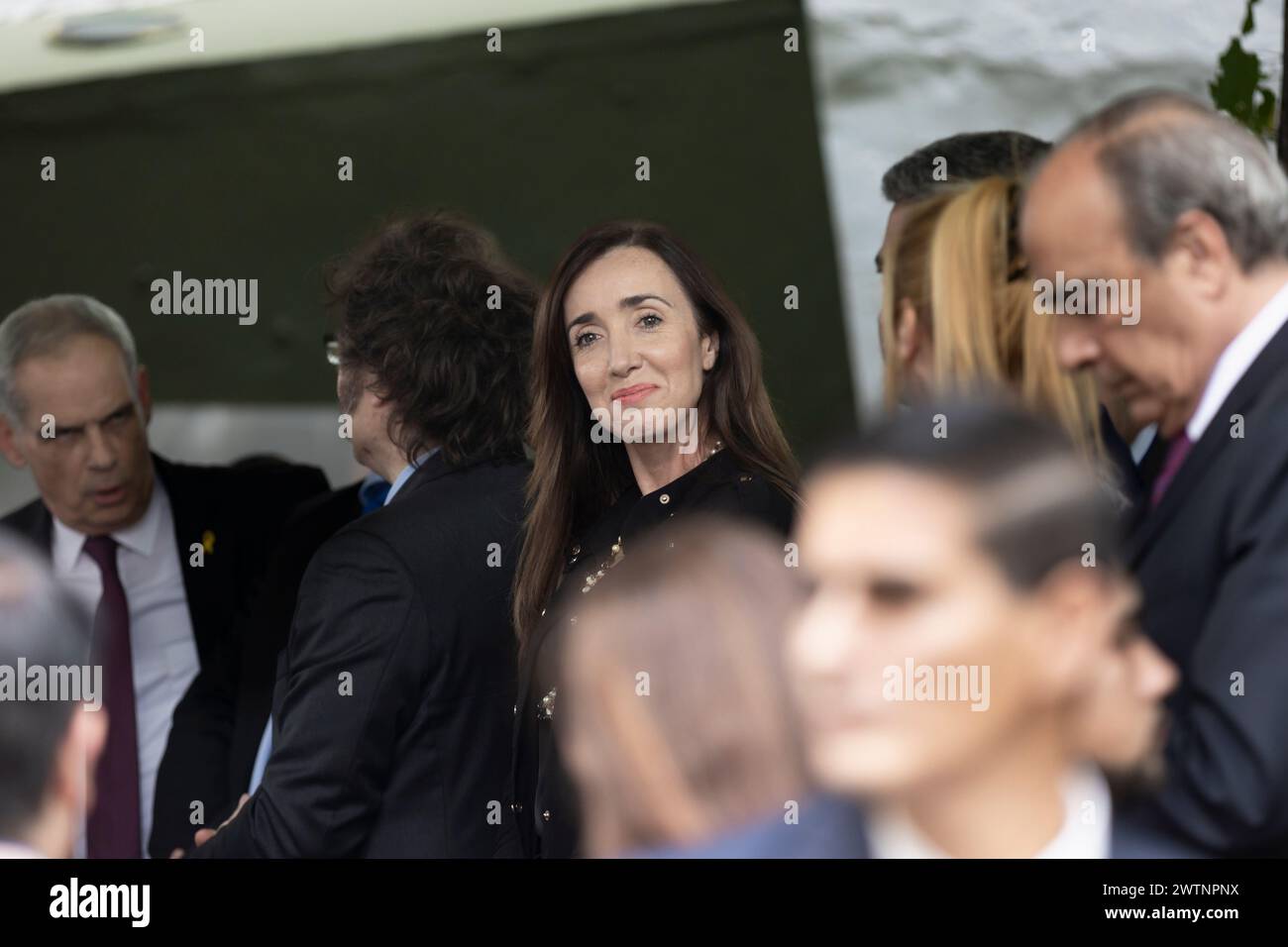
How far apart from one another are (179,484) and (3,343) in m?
0.46

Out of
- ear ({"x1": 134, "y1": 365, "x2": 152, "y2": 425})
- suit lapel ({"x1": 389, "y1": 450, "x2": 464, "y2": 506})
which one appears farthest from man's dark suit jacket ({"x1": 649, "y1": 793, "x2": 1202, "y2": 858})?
ear ({"x1": 134, "y1": 365, "x2": 152, "y2": 425})

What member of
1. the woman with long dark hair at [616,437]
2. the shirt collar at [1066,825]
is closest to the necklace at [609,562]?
the woman with long dark hair at [616,437]

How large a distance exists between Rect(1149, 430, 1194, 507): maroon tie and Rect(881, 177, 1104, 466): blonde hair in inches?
3.9

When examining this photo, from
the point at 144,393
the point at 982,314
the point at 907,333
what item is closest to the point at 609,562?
the point at 907,333

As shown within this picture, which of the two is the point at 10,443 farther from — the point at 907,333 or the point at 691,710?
the point at 691,710

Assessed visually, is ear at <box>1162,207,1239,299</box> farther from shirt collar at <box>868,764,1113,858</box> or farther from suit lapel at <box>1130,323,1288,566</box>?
shirt collar at <box>868,764,1113,858</box>

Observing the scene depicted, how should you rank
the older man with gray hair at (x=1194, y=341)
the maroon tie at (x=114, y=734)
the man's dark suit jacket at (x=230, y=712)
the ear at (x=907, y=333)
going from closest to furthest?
1. the older man with gray hair at (x=1194, y=341)
2. the ear at (x=907, y=333)
3. the man's dark suit jacket at (x=230, y=712)
4. the maroon tie at (x=114, y=734)

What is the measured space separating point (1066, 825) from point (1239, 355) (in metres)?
0.78

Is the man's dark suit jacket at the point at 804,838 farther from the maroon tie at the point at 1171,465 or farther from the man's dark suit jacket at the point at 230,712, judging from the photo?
the man's dark suit jacket at the point at 230,712

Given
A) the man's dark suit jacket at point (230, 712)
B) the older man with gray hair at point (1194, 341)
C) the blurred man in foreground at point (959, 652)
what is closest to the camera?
the blurred man in foreground at point (959, 652)

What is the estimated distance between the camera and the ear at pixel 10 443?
3.51 meters

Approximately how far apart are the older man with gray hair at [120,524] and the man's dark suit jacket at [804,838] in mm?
1781

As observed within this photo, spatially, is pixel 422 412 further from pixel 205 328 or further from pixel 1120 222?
pixel 205 328

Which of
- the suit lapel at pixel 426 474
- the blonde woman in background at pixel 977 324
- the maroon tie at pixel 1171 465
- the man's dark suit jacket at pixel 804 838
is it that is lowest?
the man's dark suit jacket at pixel 804 838
